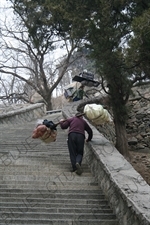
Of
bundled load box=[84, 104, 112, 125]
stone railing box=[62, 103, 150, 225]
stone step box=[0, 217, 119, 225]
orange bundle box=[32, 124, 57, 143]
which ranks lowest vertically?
stone step box=[0, 217, 119, 225]

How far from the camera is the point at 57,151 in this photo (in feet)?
27.3

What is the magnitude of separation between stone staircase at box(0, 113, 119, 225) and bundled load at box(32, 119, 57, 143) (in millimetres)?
547

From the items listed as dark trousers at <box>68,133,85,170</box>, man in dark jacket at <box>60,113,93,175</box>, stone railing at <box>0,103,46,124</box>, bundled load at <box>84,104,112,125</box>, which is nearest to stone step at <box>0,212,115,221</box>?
man in dark jacket at <box>60,113,93,175</box>

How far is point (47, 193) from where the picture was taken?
551cm

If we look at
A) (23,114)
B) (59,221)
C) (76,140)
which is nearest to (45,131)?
(76,140)

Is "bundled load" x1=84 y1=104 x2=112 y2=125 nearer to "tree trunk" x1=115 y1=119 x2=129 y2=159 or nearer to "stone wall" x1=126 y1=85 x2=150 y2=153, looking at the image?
"tree trunk" x1=115 y1=119 x2=129 y2=159

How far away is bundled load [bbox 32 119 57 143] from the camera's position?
6961 mm

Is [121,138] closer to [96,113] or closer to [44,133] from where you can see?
[96,113]

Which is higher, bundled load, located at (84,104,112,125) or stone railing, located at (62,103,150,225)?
bundled load, located at (84,104,112,125)

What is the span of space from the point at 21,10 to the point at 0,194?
17.5m

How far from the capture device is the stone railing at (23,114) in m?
15.6

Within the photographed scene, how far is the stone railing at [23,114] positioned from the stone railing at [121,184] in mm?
9108

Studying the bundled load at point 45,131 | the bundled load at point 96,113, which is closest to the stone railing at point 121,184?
the bundled load at point 96,113

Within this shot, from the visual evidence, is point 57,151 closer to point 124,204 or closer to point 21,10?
point 124,204
